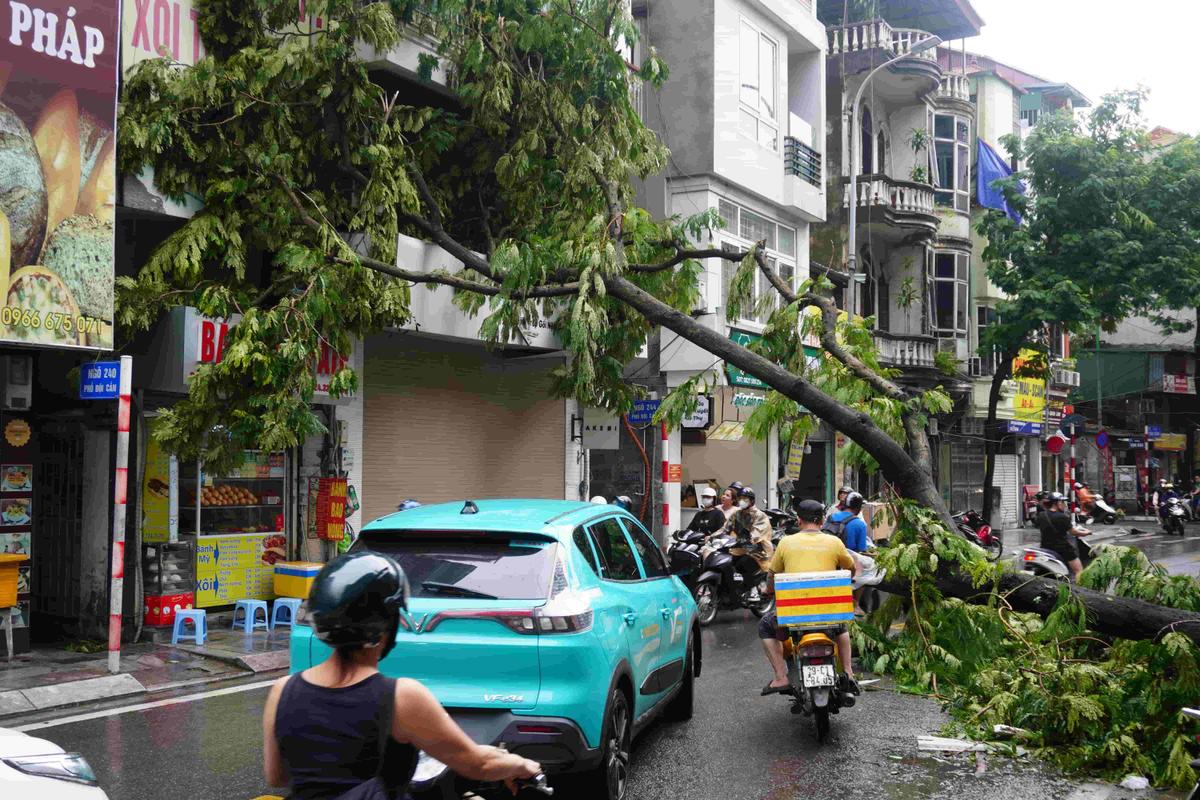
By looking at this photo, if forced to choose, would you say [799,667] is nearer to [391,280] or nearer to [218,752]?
[218,752]

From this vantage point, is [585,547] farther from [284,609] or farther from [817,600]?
[284,609]

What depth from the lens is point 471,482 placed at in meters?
17.9

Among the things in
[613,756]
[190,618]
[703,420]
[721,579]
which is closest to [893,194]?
[703,420]

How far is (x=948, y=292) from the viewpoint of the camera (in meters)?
32.2

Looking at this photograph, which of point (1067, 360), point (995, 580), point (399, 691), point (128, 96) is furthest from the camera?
→ point (1067, 360)

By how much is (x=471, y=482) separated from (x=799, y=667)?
10568 millimetres

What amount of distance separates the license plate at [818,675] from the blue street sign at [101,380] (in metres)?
6.59

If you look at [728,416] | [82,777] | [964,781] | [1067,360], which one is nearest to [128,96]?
[82,777]

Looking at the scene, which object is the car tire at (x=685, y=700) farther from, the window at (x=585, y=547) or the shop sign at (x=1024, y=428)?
the shop sign at (x=1024, y=428)

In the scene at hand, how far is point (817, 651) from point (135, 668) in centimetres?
656

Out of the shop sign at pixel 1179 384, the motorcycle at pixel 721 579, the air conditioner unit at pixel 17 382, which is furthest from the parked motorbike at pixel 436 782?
the shop sign at pixel 1179 384

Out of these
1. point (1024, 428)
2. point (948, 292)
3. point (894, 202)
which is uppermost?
point (894, 202)

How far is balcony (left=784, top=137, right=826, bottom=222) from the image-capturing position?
2339cm

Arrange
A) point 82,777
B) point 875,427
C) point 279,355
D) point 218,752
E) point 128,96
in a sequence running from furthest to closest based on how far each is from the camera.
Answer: point 128,96 → point 279,355 → point 875,427 → point 218,752 → point 82,777
